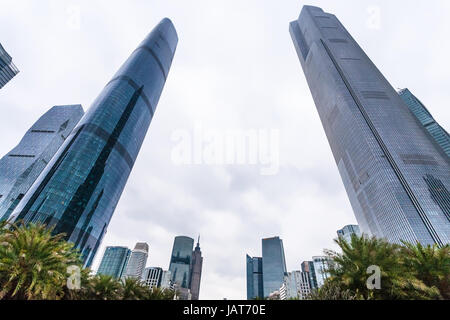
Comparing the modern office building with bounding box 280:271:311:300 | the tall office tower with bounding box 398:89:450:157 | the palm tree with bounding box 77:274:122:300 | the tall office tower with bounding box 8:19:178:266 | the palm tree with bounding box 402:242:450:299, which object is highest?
the tall office tower with bounding box 398:89:450:157

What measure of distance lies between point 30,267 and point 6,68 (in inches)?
5801

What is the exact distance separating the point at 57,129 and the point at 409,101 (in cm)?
25581

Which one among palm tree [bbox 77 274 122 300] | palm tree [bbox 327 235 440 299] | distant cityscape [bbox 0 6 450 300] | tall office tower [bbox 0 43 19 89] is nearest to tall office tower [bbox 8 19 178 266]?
distant cityscape [bbox 0 6 450 300]

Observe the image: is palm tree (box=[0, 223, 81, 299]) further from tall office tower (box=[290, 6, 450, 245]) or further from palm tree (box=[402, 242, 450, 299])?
tall office tower (box=[290, 6, 450, 245])

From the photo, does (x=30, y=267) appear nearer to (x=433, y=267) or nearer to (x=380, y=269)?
(x=380, y=269)

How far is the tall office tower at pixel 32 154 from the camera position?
140m

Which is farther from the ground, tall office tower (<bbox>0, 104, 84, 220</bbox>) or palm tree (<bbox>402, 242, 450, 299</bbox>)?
tall office tower (<bbox>0, 104, 84, 220</bbox>)

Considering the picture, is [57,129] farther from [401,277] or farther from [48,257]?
[401,277]

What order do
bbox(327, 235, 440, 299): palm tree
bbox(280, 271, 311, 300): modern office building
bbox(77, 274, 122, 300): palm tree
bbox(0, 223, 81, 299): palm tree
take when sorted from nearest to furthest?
bbox(0, 223, 81, 299): palm tree
bbox(327, 235, 440, 299): palm tree
bbox(77, 274, 122, 300): palm tree
bbox(280, 271, 311, 300): modern office building

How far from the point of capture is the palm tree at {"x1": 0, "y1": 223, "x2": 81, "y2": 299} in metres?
12.8

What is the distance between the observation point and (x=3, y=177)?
14475 cm

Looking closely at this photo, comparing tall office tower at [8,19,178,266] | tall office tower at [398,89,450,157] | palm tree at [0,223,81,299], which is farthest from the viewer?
tall office tower at [398,89,450,157]

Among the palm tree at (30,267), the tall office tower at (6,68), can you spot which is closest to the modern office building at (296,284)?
the palm tree at (30,267)

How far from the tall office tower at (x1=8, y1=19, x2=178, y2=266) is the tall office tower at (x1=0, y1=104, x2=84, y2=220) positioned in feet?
218
